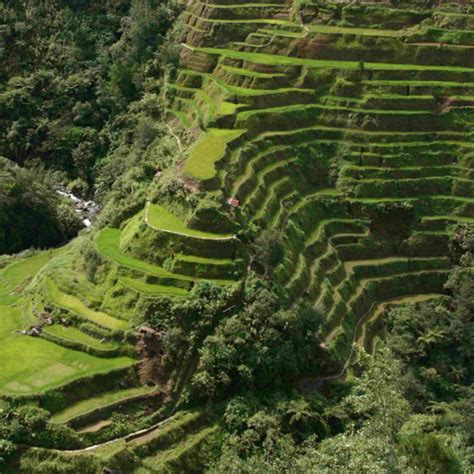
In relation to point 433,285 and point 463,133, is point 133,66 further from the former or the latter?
point 433,285

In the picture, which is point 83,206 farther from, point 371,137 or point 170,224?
point 371,137

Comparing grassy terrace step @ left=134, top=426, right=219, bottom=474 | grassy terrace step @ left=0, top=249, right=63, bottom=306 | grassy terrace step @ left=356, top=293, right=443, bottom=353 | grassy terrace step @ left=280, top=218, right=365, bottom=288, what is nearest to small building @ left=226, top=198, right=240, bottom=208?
grassy terrace step @ left=280, top=218, right=365, bottom=288

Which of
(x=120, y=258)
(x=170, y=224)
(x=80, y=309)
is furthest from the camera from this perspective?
(x=170, y=224)

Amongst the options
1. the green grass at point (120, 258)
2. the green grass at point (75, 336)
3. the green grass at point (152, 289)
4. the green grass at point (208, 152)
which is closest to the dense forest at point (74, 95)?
the green grass at point (208, 152)

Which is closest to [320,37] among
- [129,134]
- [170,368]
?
[129,134]

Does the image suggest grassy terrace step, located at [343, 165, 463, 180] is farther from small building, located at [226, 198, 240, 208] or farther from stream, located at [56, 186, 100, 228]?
stream, located at [56, 186, 100, 228]

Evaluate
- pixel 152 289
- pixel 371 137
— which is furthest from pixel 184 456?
pixel 371 137
